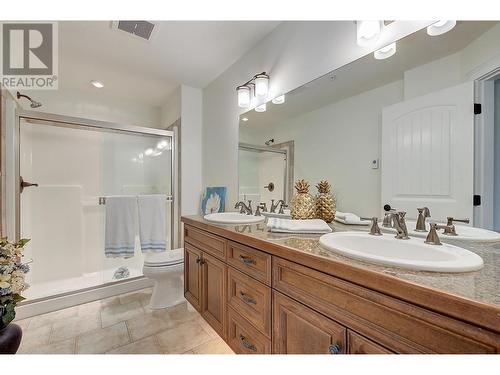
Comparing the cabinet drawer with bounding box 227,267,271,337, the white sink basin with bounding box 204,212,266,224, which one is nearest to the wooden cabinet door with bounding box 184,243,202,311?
the white sink basin with bounding box 204,212,266,224

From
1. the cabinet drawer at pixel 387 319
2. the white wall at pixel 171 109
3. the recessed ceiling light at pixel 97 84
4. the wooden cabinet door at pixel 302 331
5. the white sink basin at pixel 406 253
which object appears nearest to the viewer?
the cabinet drawer at pixel 387 319

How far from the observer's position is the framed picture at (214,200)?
2.25 meters

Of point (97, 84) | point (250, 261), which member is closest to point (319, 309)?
point (250, 261)

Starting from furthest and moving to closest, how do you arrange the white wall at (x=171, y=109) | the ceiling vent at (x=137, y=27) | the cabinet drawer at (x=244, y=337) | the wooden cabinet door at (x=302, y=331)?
the white wall at (x=171, y=109) < the ceiling vent at (x=137, y=27) < the cabinet drawer at (x=244, y=337) < the wooden cabinet door at (x=302, y=331)

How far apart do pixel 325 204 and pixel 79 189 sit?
2.70 metres

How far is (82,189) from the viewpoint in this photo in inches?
100

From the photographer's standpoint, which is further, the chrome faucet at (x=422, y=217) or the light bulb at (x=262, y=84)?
the light bulb at (x=262, y=84)

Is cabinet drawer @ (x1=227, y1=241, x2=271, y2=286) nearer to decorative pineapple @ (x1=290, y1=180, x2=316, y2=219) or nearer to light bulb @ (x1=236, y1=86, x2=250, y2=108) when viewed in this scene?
decorative pineapple @ (x1=290, y1=180, x2=316, y2=219)

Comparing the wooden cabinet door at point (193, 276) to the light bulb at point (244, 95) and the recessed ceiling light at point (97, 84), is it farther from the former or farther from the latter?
the recessed ceiling light at point (97, 84)

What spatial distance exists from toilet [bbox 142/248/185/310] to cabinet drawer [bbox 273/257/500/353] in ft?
4.57

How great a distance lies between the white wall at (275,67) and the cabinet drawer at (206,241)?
24.7 inches

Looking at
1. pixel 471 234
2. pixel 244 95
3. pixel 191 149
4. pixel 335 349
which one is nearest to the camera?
pixel 335 349

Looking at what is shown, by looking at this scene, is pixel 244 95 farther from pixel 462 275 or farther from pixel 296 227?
pixel 462 275

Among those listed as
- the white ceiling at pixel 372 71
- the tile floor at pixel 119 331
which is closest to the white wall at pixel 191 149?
the tile floor at pixel 119 331
